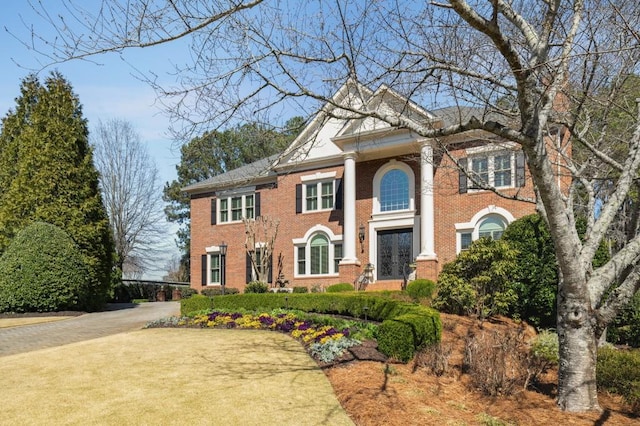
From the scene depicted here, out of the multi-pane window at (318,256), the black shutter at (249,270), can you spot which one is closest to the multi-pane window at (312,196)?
the multi-pane window at (318,256)

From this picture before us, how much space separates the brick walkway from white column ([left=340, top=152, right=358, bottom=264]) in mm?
8011

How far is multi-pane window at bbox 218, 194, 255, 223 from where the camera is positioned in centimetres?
2492

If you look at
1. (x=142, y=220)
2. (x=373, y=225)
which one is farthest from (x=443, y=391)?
(x=142, y=220)

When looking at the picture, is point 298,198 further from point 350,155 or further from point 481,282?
point 481,282

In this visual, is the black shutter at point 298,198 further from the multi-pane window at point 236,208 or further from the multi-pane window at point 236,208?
the multi-pane window at point 236,208

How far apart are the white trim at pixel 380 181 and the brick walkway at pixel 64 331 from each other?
9.93 meters

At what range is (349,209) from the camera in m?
20.5

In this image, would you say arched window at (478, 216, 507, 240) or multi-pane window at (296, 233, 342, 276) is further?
multi-pane window at (296, 233, 342, 276)

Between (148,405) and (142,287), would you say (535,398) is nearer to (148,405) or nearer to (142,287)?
(148,405)

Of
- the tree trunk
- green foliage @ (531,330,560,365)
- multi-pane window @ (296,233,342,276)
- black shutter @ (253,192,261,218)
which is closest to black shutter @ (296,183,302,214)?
multi-pane window @ (296,233,342,276)

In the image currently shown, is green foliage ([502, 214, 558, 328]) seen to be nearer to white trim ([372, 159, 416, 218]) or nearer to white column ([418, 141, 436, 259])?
white column ([418, 141, 436, 259])

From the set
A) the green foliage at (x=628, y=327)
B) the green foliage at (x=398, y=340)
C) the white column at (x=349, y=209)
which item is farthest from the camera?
the white column at (x=349, y=209)

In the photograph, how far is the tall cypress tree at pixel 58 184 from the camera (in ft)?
60.6

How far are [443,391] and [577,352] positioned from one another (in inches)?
73.9
